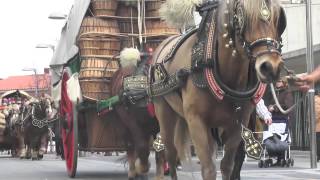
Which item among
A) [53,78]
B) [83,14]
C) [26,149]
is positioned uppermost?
[83,14]

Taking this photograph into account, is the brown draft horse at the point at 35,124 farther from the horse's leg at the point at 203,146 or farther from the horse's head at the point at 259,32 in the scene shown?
the horse's head at the point at 259,32

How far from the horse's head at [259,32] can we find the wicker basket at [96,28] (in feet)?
18.3

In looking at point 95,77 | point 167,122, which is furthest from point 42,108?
point 167,122

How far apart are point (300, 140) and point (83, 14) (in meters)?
10.0

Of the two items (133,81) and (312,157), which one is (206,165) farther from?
(312,157)

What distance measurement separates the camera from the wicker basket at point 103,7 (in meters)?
10.1

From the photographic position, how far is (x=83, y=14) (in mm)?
10016

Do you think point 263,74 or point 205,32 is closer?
point 263,74

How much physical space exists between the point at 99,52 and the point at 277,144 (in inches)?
209

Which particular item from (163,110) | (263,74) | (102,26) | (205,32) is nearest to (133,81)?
(102,26)

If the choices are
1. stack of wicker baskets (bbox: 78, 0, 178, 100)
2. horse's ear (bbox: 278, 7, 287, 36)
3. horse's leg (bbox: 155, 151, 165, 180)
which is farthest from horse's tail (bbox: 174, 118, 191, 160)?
stack of wicker baskets (bbox: 78, 0, 178, 100)

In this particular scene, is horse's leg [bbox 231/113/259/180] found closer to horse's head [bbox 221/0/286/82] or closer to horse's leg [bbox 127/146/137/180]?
horse's leg [bbox 127/146/137/180]

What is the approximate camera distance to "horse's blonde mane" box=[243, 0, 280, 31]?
166 inches

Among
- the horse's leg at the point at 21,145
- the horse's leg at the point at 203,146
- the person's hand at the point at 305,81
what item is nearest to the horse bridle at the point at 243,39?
the person's hand at the point at 305,81
